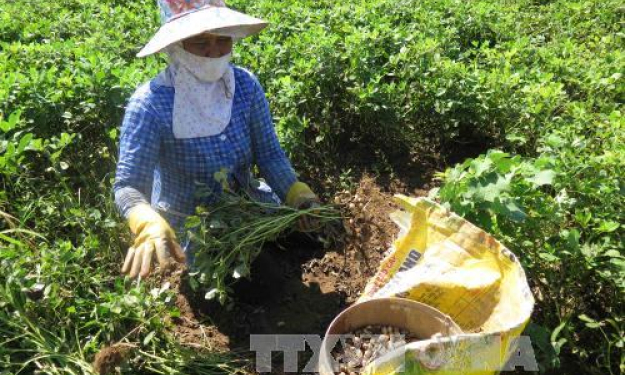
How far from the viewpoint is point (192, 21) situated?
6.88 ft

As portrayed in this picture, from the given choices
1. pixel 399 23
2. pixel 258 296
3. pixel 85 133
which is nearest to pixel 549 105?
pixel 399 23

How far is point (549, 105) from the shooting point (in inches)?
122

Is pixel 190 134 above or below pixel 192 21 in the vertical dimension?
below

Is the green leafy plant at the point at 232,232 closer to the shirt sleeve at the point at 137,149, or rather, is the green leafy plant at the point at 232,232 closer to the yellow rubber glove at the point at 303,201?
the yellow rubber glove at the point at 303,201

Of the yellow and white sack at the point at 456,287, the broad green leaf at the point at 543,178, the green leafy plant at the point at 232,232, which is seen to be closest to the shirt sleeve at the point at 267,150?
the green leafy plant at the point at 232,232

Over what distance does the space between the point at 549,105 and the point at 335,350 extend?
2060mm

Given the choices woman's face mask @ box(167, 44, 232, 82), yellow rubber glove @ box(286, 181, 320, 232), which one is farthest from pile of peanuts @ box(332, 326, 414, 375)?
woman's face mask @ box(167, 44, 232, 82)

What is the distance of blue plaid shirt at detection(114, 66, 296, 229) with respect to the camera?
2205 mm

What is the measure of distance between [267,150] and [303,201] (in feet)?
1.17

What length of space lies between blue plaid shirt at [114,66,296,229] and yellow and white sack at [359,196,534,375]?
73 cm

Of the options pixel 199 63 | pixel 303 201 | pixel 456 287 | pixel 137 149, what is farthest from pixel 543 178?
pixel 137 149

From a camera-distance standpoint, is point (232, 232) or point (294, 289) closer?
point (232, 232)

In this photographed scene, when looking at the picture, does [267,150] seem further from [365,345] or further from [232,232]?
[365,345]

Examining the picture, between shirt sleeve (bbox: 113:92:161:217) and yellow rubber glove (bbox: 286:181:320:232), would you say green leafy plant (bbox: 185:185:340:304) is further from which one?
shirt sleeve (bbox: 113:92:161:217)
